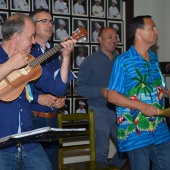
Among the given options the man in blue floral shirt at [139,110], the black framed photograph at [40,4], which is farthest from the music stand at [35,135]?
the black framed photograph at [40,4]

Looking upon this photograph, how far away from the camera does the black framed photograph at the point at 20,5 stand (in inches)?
156

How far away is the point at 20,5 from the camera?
4023 millimetres

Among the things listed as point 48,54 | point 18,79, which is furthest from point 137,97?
point 18,79

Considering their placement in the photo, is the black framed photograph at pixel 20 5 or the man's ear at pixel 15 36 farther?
the black framed photograph at pixel 20 5

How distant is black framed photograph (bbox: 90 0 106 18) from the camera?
14.8 feet

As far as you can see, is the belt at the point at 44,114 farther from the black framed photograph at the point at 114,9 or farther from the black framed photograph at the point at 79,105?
the black framed photograph at the point at 114,9

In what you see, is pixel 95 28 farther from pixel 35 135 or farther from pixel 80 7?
pixel 35 135

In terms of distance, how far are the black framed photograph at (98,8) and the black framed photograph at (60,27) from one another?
353 mm

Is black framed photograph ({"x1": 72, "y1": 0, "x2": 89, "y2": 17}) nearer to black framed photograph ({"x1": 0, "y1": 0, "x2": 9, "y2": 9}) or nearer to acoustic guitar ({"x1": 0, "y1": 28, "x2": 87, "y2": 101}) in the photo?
black framed photograph ({"x1": 0, "y1": 0, "x2": 9, "y2": 9})

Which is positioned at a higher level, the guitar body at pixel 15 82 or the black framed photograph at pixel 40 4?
the black framed photograph at pixel 40 4

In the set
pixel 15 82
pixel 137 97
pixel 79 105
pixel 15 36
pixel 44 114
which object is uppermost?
pixel 15 36

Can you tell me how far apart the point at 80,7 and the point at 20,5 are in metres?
0.74

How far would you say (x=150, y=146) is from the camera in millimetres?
2555

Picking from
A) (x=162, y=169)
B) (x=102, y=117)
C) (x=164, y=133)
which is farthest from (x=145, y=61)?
(x=102, y=117)
